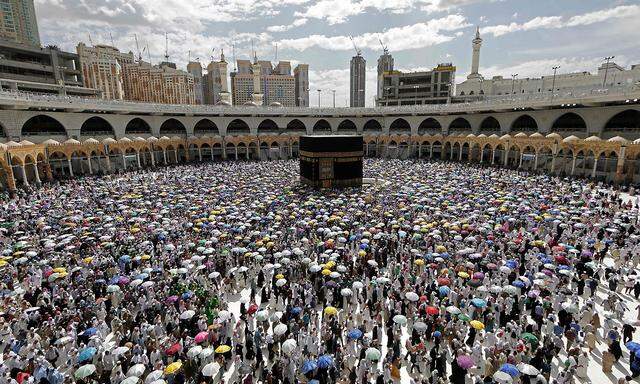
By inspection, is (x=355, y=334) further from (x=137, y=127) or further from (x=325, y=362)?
(x=137, y=127)

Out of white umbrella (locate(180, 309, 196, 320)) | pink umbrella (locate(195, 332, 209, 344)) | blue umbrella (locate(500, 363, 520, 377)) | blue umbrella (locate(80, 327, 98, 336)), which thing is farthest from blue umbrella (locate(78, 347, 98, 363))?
blue umbrella (locate(500, 363, 520, 377))

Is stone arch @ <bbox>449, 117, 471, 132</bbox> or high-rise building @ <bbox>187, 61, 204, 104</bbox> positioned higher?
high-rise building @ <bbox>187, 61, 204, 104</bbox>

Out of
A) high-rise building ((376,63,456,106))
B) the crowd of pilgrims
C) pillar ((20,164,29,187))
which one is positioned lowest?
the crowd of pilgrims

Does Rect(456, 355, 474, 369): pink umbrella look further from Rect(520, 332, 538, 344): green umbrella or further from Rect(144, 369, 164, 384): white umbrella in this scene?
Rect(144, 369, 164, 384): white umbrella

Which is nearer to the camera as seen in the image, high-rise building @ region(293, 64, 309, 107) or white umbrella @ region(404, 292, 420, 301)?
white umbrella @ region(404, 292, 420, 301)

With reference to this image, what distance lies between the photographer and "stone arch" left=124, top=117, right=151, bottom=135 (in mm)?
50562

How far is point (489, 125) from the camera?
5172 cm

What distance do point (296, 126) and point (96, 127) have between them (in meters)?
31.1

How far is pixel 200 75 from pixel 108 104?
13251 centimetres

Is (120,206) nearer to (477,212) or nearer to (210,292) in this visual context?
(210,292)

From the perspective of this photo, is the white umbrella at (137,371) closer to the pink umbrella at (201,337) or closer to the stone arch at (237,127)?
the pink umbrella at (201,337)

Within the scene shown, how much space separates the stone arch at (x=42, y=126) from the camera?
127 ft

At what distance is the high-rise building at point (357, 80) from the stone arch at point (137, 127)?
4731 inches

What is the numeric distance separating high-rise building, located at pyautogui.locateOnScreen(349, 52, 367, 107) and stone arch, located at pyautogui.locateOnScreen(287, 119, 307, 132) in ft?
337
